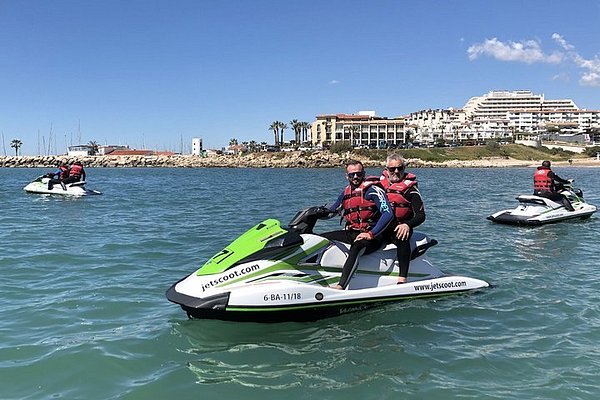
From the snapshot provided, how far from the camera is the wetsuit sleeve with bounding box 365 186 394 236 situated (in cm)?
668

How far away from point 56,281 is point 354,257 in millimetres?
5132

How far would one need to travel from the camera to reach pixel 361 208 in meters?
6.91

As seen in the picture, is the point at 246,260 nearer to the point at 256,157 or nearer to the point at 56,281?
the point at 56,281

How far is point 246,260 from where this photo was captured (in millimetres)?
6289

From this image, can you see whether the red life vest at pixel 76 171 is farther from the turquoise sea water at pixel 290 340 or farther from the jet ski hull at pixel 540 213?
the jet ski hull at pixel 540 213

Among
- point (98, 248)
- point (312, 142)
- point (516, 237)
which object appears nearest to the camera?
point (98, 248)

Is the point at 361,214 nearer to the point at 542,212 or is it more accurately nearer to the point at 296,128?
the point at 542,212

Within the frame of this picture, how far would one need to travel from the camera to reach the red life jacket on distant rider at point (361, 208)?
6.87 m

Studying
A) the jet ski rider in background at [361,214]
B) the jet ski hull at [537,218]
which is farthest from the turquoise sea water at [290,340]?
the jet ski hull at [537,218]

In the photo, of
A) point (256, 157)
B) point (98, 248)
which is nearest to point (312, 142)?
point (256, 157)

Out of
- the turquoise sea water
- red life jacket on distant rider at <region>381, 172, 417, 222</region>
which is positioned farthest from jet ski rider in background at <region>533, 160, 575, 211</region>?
red life jacket on distant rider at <region>381, 172, 417, 222</region>

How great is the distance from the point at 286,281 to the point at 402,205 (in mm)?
2074

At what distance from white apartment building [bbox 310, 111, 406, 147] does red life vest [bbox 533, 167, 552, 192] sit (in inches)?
4782

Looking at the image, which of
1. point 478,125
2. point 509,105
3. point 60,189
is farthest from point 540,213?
point 509,105
